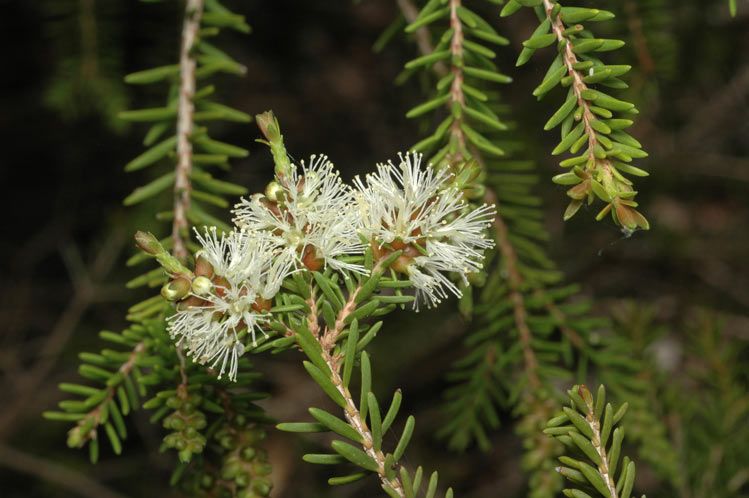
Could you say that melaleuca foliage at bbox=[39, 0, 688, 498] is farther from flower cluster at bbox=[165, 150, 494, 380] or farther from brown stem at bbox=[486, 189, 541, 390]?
brown stem at bbox=[486, 189, 541, 390]

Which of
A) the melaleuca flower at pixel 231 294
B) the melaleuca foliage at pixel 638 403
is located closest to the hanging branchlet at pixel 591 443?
the melaleuca flower at pixel 231 294

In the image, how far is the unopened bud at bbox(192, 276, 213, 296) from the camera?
1075 millimetres

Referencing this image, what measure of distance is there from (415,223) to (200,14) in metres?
0.78

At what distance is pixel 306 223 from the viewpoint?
117 cm

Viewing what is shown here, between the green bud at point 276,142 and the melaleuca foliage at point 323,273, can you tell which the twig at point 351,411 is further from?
the green bud at point 276,142

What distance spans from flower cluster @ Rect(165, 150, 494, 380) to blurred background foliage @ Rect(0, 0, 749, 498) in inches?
47.1

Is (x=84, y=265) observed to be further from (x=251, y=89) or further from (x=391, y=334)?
(x=391, y=334)

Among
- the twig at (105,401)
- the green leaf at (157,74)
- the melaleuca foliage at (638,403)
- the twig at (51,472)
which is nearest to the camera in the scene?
the twig at (105,401)

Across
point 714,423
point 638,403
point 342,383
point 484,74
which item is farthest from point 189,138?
point 714,423

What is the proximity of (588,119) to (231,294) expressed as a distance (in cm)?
62

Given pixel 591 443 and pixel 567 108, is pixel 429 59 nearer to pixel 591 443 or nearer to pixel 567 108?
pixel 567 108

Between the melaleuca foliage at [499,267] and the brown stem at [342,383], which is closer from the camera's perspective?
the brown stem at [342,383]

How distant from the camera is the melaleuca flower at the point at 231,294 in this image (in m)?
1.09

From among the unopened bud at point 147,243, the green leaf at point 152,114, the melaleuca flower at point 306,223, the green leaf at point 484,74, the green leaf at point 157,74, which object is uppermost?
the green leaf at point 157,74
